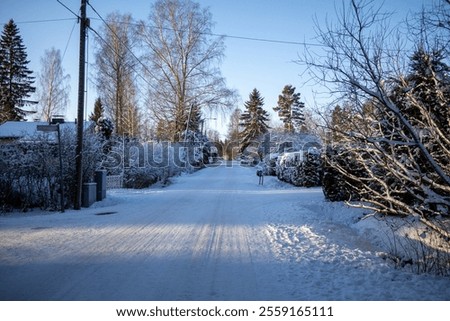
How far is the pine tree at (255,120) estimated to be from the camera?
57.4 meters

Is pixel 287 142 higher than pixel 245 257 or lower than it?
higher

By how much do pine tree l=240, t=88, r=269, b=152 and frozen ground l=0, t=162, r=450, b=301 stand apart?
49.5 metres

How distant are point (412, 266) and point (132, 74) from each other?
26.9 metres

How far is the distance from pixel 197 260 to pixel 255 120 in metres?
53.8

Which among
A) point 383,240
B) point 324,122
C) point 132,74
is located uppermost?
point 132,74

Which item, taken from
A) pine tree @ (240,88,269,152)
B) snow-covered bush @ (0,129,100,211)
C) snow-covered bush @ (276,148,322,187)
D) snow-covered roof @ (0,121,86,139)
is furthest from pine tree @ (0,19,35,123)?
pine tree @ (240,88,269,152)

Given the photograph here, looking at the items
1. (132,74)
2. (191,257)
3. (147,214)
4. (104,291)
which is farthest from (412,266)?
(132,74)

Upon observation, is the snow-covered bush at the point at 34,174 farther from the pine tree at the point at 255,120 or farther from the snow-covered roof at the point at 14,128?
the pine tree at the point at 255,120

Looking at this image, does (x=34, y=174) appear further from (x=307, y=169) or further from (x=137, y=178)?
(x=307, y=169)

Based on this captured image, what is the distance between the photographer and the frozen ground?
3.48 m

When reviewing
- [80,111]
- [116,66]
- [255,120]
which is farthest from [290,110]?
[80,111]

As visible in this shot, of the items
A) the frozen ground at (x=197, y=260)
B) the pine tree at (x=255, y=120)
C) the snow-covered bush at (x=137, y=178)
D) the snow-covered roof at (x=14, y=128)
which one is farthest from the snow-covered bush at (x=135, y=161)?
the pine tree at (x=255, y=120)

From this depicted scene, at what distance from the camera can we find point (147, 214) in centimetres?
857
